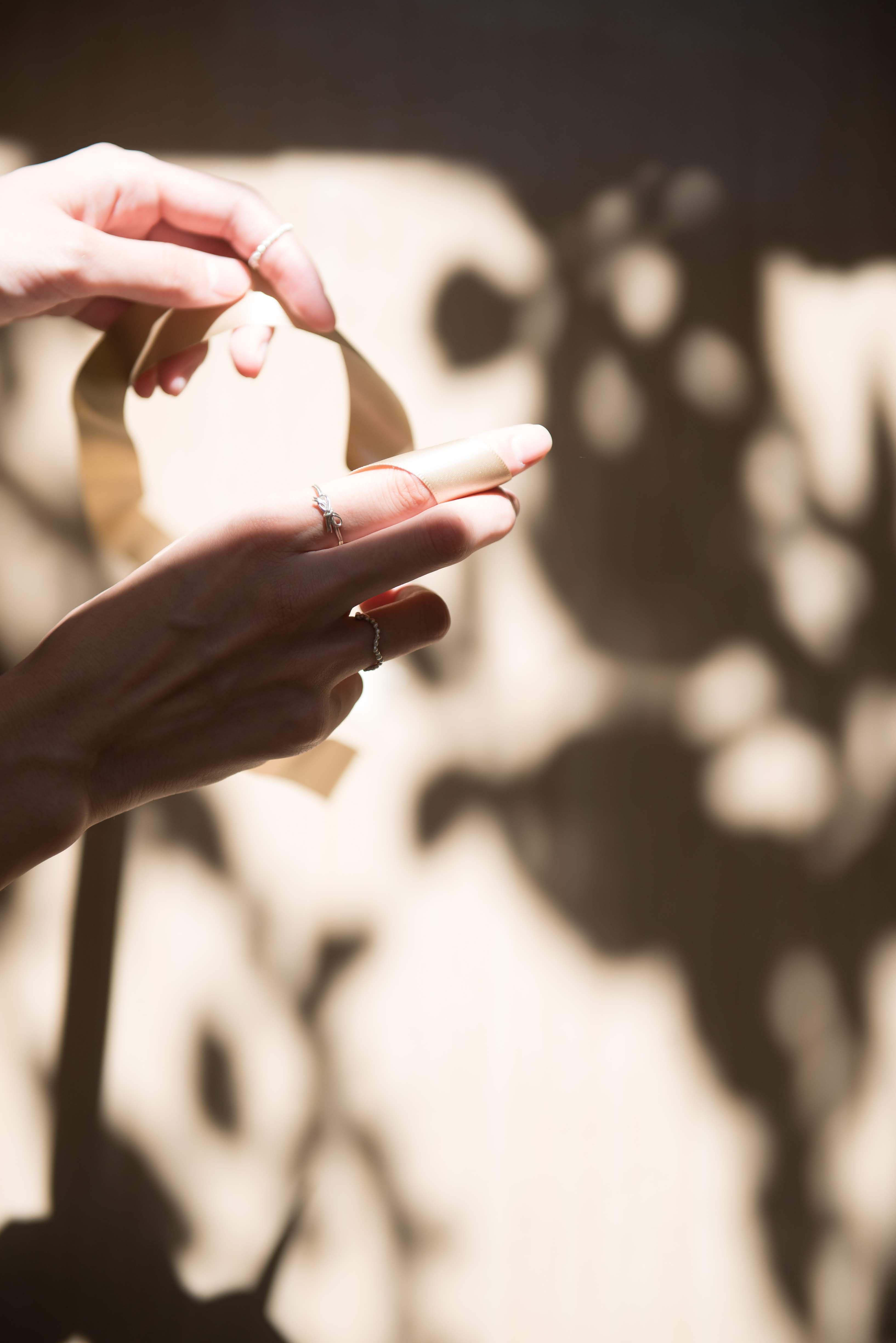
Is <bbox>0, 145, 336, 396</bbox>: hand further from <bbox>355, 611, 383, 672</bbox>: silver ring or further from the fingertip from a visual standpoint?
<bbox>355, 611, 383, 672</bbox>: silver ring

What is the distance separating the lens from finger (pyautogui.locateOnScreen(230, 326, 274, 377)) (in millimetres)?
910

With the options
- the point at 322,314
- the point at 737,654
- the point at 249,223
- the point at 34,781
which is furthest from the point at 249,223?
the point at 737,654

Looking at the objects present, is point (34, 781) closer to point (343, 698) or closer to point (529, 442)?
point (343, 698)

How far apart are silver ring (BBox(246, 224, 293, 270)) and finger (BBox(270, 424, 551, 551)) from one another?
0.39 m

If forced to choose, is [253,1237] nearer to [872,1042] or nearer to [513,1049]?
[513,1049]

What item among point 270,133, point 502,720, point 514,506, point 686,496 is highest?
point 270,133

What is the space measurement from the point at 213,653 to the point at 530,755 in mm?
522

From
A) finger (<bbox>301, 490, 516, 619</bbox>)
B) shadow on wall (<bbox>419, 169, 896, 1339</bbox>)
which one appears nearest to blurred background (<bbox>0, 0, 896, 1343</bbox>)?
shadow on wall (<bbox>419, 169, 896, 1339</bbox>)

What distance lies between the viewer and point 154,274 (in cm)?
85

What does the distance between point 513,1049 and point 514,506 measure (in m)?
0.72

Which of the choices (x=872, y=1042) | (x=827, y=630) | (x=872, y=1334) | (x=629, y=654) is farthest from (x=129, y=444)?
(x=872, y=1334)

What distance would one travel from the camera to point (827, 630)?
1.13 metres

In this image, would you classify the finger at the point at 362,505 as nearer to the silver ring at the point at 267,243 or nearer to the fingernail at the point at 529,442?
the fingernail at the point at 529,442

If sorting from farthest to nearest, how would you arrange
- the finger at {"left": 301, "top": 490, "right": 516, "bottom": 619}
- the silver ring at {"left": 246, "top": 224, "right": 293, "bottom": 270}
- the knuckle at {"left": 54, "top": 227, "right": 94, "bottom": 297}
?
the silver ring at {"left": 246, "top": 224, "right": 293, "bottom": 270}
the knuckle at {"left": 54, "top": 227, "right": 94, "bottom": 297}
the finger at {"left": 301, "top": 490, "right": 516, "bottom": 619}
